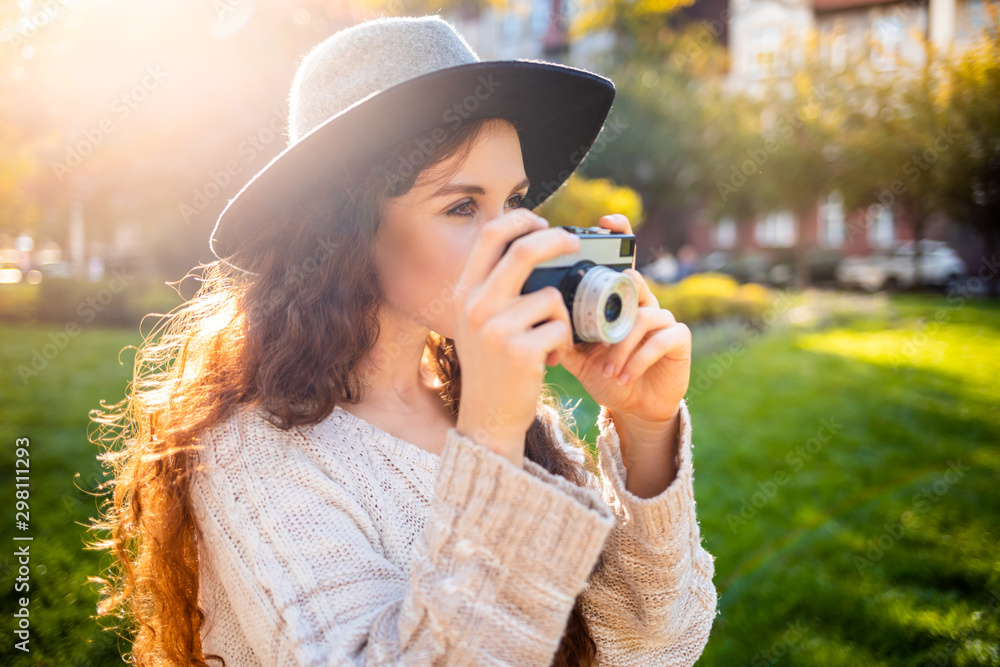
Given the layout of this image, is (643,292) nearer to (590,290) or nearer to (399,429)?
(590,290)

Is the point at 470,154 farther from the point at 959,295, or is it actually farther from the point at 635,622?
the point at 959,295

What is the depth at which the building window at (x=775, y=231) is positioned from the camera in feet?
80.9

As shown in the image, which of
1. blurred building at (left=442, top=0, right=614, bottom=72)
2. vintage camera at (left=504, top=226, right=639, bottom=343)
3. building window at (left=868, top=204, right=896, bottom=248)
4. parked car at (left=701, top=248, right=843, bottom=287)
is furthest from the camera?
blurred building at (left=442, top=0, right=614, bottom=72)

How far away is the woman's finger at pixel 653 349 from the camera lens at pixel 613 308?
0.11 m

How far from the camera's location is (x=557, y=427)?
71.4 inches

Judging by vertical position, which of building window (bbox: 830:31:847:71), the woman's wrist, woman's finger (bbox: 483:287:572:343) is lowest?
the woman's wrist

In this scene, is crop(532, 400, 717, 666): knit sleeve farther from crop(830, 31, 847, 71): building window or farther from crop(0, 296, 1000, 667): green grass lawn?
crop(830, 31, 847, 71): building window

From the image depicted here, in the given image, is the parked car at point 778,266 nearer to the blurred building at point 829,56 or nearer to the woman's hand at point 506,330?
the blurred building at point 829,56

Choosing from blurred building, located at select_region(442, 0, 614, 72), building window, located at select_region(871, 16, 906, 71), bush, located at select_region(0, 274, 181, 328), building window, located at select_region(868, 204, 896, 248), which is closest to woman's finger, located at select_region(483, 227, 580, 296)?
bush, located at select_region(0, 274, 181, 328)

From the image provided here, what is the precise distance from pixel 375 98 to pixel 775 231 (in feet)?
88.2

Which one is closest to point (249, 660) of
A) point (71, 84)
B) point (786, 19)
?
point (71, 84)

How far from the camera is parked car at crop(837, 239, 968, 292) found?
1795 cm

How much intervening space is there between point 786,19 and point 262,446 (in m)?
25.4

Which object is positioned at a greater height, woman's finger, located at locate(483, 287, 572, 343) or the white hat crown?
the white hat crown
